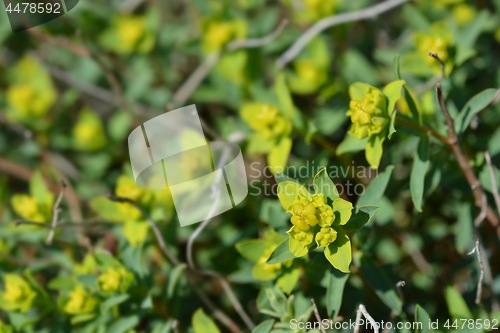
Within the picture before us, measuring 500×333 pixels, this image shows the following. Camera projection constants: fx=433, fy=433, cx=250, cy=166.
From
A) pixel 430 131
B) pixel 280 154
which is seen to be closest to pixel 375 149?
pixel 430 131

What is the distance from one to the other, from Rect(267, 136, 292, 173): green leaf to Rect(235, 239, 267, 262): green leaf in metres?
0.32

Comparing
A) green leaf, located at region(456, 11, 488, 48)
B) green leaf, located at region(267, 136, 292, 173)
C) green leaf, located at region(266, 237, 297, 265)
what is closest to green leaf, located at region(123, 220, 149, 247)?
green leaf, located at region(267, 136, 292, 173)

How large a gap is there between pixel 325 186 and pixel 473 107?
616mm

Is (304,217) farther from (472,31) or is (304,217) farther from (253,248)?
(472,31)

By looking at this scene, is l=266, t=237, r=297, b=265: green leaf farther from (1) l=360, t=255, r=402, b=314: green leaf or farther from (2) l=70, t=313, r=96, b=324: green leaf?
(2) l=70, t=313, r=96, b=324: green leaf

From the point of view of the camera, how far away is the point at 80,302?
5.47 ft

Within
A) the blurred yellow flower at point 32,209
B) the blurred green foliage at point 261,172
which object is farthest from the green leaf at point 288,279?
the blurred yellow flower at point 32,209

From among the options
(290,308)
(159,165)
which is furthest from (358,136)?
(159,165)

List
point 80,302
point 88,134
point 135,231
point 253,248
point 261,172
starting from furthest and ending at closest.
A: point 88,134 < point 261,172 < point 135,231 < point 80,302 < point 253,248

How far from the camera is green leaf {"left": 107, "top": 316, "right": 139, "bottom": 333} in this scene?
1.66m

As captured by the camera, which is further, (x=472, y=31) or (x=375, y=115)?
(x=472, y=31)

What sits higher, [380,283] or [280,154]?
[280,154]

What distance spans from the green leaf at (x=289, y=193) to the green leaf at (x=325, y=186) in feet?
0.13

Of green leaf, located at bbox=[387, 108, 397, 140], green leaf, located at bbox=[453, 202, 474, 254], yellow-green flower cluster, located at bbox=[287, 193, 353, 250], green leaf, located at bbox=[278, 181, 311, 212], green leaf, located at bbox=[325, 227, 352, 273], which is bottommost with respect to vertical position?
green leaf, located at bbox=[453, 202, 474, 254]
